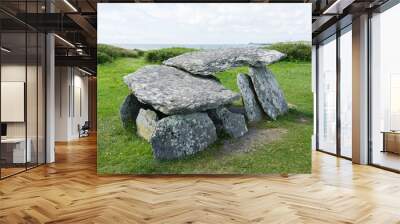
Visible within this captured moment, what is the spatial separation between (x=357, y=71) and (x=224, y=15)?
3.10 metres

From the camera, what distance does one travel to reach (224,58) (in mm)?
6258

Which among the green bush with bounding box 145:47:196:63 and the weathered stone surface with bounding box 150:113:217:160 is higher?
the green bush with bounding box 145:47:196:63

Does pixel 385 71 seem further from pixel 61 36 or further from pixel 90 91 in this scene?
pixel 90 91

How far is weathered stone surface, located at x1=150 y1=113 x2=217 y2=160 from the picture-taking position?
5.96 metres

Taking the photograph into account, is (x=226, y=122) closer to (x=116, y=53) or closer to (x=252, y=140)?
(x=252, y=140)

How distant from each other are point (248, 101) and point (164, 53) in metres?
1.54

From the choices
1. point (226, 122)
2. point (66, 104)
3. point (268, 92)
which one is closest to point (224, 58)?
point (268, 92)

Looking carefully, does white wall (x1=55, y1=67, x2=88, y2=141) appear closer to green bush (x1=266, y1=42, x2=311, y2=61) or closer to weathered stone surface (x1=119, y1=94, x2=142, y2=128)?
weathered stone surface (x1=119, y1=94, x2=142, y2=128)

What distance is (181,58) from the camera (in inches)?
248

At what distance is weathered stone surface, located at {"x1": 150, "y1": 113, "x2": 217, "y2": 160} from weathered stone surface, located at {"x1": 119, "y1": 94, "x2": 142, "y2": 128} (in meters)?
0.48

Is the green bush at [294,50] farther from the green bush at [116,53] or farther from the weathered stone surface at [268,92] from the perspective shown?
the green bush at [116,53]

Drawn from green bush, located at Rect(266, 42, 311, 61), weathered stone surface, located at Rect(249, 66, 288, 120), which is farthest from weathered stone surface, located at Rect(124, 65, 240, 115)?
green bush, located at Rect(266, 42, 311, 61)

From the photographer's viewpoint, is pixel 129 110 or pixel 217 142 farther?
pixel 129 110

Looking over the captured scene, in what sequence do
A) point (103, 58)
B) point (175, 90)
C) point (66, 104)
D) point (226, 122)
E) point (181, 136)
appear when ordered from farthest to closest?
point (66, 104) < point (103, 58) < point (226, 122) < point (175, 90) < point (181, 136)
